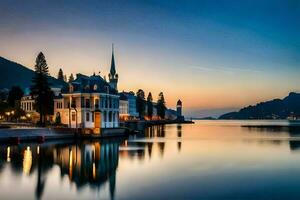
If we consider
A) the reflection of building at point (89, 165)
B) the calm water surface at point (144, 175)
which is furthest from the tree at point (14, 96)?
the reflection of building at point (89, 165)

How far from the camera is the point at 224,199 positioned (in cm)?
2634

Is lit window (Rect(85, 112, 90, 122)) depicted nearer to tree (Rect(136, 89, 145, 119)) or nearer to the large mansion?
the large mansion

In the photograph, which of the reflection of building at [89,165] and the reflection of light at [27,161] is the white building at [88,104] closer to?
the reflection of building at [89,165]

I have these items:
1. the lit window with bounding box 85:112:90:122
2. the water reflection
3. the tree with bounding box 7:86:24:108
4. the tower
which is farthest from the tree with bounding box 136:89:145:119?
the water reflection

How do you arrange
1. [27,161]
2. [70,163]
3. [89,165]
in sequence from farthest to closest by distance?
[70,163]
[27,161]
[89,165]

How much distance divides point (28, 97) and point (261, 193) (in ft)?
383

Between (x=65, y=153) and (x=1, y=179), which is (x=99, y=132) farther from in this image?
(x=1, y=179)

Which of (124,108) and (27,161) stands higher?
Answer: (124,108)

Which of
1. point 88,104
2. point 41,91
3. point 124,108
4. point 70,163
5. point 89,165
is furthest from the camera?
point 124,108

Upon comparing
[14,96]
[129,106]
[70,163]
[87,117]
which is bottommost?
[70,163]

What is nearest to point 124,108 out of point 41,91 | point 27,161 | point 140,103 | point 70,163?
point 140,103

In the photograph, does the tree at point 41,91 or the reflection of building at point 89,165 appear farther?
the tree at point 41,91

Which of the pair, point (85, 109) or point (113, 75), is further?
point (113, 75)

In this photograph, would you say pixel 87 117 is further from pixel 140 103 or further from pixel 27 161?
pixel 140 103
